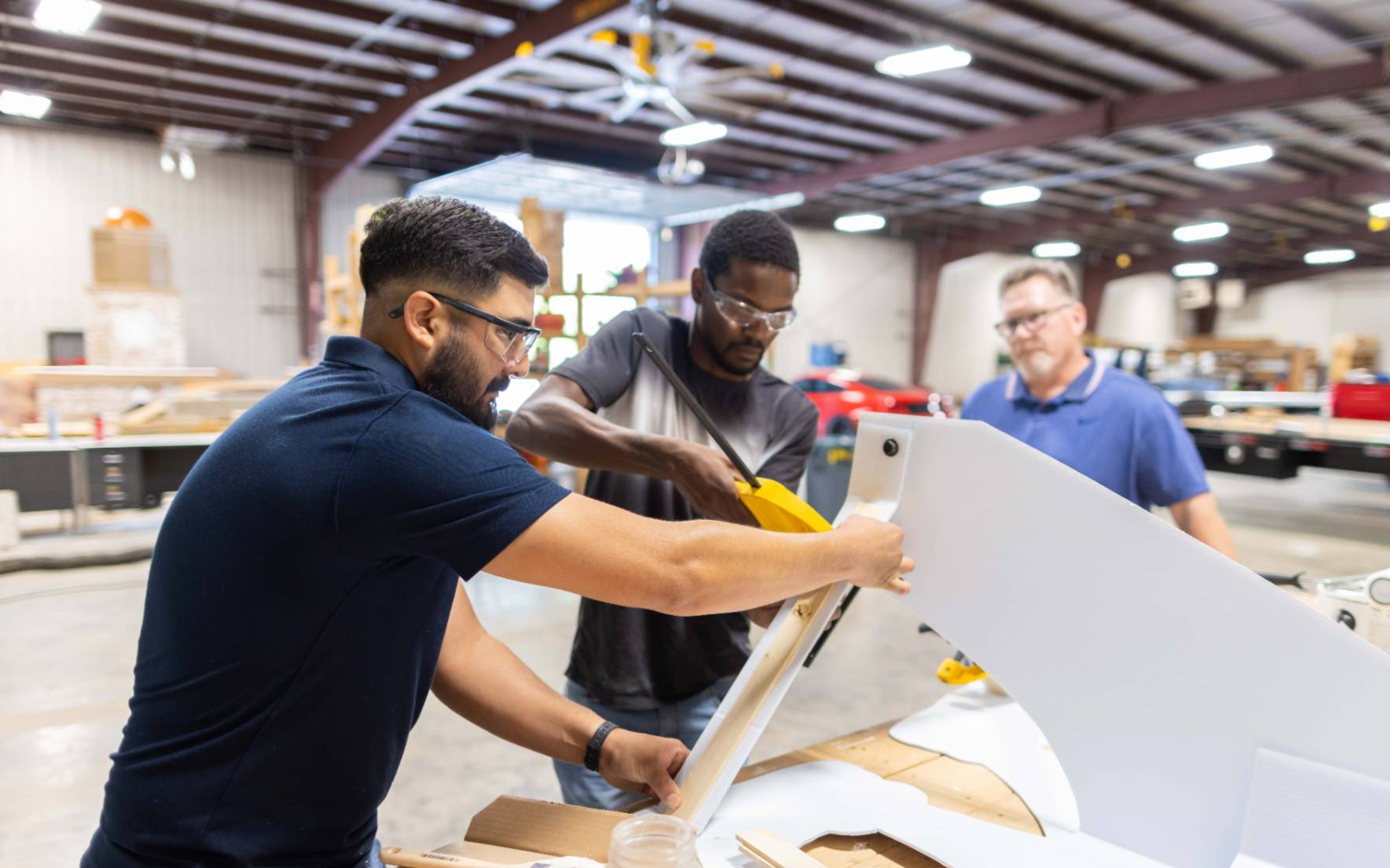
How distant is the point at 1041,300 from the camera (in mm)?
2424

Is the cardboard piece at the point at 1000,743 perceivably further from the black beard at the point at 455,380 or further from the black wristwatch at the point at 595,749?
the black beard at the point at 455,380

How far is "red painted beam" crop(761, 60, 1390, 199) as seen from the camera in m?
8.07

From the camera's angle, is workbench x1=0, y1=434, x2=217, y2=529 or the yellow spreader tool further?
workbench x1=0, y1=434, x2=217, y2=529

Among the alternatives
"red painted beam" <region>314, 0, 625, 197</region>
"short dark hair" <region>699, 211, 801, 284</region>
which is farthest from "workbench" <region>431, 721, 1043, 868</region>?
"red painted beam" <region>314, 0, 625, 197</region>

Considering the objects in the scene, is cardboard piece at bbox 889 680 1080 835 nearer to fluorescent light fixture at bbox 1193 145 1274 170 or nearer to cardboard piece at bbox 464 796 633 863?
cardboard piece at bbox 464 796 633 863

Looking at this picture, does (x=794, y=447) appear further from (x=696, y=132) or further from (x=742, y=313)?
(x=696, y=132)

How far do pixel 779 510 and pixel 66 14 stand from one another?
8293 millimetres

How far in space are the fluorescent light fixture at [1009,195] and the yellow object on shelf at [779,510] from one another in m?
13.2

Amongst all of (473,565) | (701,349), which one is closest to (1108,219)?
(701,349)

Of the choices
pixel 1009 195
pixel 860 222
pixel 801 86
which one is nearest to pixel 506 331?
pixel 801 86

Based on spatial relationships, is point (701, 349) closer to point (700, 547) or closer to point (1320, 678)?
point (700, 547)

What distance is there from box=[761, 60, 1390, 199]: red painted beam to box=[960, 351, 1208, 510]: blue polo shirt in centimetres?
798

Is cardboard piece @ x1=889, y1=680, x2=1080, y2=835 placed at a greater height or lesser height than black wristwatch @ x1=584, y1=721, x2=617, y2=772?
lesser

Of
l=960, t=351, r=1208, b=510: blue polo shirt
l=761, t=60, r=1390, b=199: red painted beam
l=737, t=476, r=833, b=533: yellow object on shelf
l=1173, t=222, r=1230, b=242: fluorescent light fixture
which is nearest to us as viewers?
l=737, t=476, r=833, b=533: yellow object on shelf
